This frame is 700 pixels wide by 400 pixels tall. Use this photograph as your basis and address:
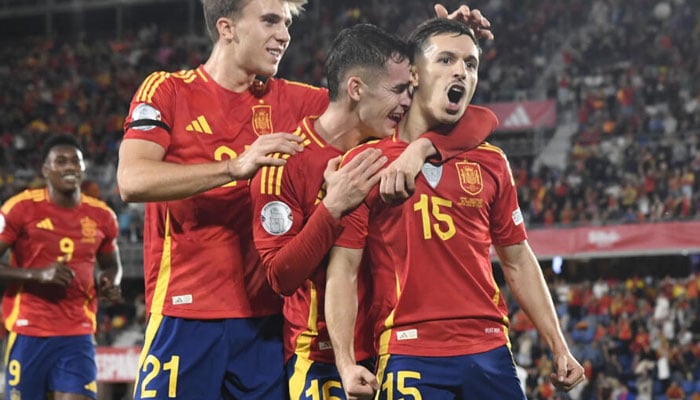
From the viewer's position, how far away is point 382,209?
13.9 feet

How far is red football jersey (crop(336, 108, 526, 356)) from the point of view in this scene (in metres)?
4.07

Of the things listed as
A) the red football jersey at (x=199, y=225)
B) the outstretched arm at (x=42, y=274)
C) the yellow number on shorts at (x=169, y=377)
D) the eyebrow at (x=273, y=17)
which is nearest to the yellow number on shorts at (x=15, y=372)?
the outstretched arm at (x=42, y=274)

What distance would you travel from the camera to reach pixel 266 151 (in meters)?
3.81

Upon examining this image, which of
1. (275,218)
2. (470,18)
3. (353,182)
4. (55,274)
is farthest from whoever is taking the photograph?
(55,274)

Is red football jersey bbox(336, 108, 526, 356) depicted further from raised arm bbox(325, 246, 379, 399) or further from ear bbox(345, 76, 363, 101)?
ear bbox(345, 76, 363, 101)

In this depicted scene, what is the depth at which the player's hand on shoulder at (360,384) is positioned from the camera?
3.78 m

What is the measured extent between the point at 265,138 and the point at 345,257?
2.04 ft

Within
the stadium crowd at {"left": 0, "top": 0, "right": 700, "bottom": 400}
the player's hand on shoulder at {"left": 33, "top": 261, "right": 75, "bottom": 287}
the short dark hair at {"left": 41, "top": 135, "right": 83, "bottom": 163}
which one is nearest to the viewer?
the player's hand on shoulder at {"left": 33, "top": 261, "right": 75, "bottom": 287}

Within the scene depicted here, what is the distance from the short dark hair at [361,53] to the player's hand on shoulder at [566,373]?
4.87 feet

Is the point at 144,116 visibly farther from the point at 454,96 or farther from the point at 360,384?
the point at 360,384


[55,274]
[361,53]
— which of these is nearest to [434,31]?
A: [361,53]

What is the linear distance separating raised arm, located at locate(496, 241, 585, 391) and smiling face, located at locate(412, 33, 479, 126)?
26.3 inches

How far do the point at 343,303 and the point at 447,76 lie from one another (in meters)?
1.06

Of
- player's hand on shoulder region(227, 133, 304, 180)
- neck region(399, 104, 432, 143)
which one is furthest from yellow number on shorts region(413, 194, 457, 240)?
player's hand on shoulder region(227, 133, 304, 180)
